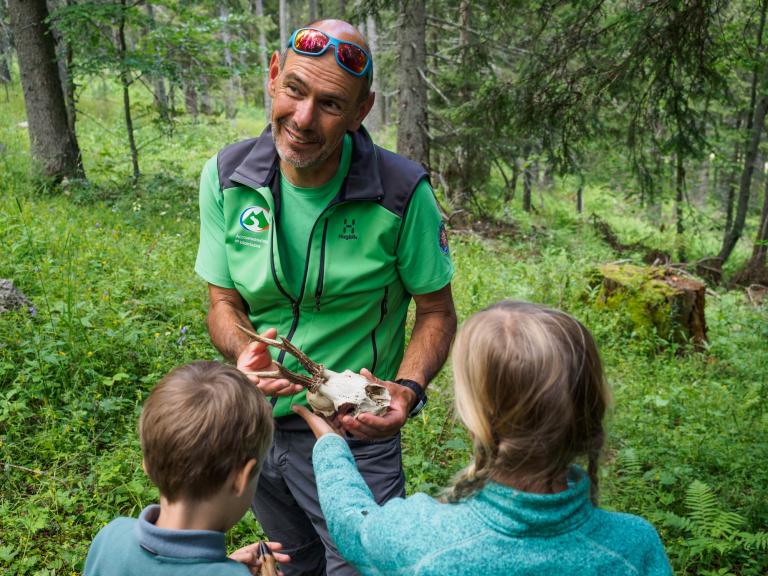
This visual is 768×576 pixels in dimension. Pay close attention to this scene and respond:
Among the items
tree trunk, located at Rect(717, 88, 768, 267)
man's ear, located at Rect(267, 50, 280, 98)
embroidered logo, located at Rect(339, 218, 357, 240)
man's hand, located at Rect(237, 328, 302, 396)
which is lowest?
tree trunk, located at Rect(717, 88, 768, 267)

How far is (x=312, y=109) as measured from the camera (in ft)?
8.19

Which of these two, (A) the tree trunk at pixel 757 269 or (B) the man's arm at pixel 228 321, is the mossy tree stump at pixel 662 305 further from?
(A) the tree trunk at pixel 757 269

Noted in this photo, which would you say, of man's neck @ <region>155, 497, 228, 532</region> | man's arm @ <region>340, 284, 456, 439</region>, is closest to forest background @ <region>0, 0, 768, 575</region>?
man's arm @ <region>340, 284, 456, 439</region>

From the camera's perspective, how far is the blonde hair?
1590 millimetres

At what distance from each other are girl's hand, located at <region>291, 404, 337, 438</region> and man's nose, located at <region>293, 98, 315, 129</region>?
1.08 m

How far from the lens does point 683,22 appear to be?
4801 millimetres

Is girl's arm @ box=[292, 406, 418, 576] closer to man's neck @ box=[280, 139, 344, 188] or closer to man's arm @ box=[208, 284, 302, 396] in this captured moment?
man's arm @ box=[208, 284, 302, 396]

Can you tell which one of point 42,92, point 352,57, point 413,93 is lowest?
point 413,93

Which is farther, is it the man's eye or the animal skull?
the man's eye

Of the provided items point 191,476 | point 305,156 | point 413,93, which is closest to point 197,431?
point 191,476

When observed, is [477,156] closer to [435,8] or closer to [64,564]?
[435,8]

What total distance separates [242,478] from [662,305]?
7.14 metres

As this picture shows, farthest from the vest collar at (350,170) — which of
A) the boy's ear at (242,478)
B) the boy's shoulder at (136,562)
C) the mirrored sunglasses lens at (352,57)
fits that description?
the boy's shoulder at (136,562)

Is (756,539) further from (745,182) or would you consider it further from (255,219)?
(745,182)
